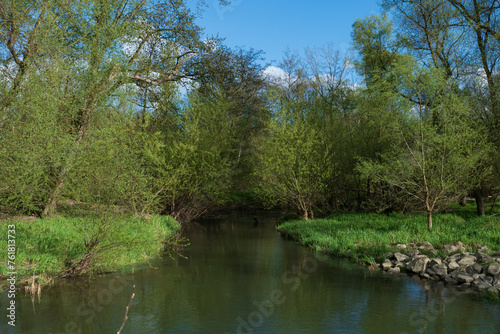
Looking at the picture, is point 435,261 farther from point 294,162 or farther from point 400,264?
point 294,162

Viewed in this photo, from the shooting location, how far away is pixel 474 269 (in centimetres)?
1130

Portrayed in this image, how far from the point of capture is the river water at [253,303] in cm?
794

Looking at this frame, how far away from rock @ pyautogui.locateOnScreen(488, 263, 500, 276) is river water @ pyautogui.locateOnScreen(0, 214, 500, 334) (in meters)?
1.32

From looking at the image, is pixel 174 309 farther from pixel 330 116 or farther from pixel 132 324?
pixel 330 116

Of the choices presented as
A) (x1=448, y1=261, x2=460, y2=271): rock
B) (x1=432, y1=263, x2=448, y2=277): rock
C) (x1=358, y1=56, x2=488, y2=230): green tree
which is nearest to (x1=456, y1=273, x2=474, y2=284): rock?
(x1=432, y1=263, x2=448, y2=277): rock

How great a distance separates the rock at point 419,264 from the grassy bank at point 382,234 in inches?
53.8

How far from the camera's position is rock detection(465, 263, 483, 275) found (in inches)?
441

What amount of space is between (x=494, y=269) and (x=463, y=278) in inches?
32.3

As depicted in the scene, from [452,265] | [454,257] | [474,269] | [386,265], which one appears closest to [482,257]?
[454,257]

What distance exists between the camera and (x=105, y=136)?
1448 cm

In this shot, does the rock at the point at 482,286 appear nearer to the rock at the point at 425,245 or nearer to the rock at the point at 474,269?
the rock at the point at 474,269

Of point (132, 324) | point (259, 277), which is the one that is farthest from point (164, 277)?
point (132, 324)

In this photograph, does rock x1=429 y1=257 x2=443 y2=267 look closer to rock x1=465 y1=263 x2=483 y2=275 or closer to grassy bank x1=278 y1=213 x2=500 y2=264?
rock x1=465 y1=263 x2=483 y2=275

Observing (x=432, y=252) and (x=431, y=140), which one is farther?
(x=431, y=140)
